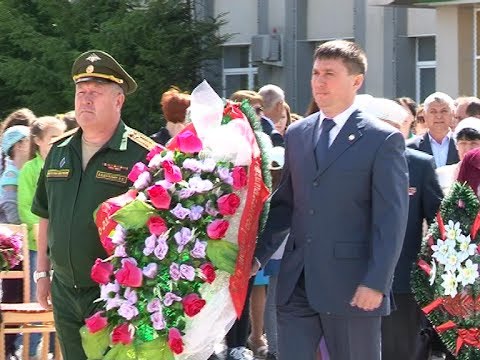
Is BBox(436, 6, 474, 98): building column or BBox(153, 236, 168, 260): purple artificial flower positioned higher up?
BBox(436, 6, 474, 98): building column

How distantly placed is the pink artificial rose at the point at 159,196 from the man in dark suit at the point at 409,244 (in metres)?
1.96

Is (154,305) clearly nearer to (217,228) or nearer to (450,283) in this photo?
(217,228)

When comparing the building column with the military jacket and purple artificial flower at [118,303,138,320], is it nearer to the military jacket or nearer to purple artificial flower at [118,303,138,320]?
the military jacket

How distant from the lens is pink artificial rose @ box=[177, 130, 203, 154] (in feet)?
18.9

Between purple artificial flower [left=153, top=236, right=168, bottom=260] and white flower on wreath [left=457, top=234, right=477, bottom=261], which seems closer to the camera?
purple artificial flower [left=153, top=236, right=168, bottom=260]

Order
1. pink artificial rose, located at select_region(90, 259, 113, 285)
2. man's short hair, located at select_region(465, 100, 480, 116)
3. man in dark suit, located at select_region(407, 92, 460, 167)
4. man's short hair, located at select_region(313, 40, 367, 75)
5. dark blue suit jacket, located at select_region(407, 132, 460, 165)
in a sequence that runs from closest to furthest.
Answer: pink artificial rose, located at select_region(90, 259, 113, 285)
man's short hair, located at select_region(313, 40, 367, 75)
dark blue suit jacket, located at select_region(407, 132, 460, 165)
man in dark suit, located at select_region(407, 92, 460, 167)
man's short hair, located at select_region(465, 100, 480, 116)

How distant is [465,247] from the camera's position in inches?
257

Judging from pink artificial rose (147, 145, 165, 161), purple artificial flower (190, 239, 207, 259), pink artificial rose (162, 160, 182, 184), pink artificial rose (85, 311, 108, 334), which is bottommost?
pink artificial rose (85, 311, 108, 334)

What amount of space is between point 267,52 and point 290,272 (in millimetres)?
16535

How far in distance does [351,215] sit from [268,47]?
54.7 ft

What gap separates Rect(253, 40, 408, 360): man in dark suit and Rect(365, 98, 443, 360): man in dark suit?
1.38 meters

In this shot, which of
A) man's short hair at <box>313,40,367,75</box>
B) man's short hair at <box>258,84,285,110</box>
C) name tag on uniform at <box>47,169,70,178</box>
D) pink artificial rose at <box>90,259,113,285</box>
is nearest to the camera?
pink artificial rose at <box>90,259,113,285</box>

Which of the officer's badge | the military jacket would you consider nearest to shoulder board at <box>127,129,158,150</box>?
the military jacket

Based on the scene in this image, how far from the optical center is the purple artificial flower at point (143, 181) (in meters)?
5.70
